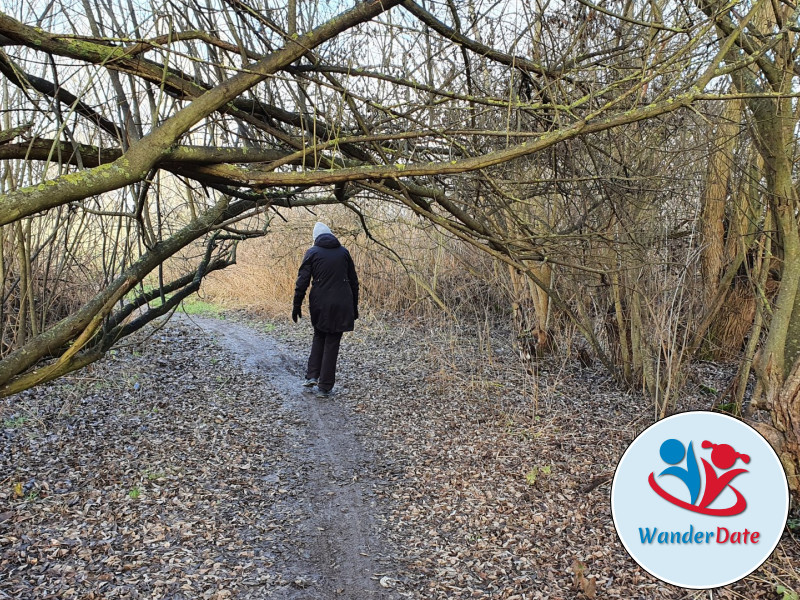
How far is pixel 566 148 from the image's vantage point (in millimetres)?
5598

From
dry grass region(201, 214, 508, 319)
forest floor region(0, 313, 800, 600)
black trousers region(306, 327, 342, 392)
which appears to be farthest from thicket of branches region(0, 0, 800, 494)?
dry grass region(201, 214, 508, 319)

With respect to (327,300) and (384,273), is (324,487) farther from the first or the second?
(384,273)

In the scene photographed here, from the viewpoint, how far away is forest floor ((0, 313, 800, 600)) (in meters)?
A: 3.68

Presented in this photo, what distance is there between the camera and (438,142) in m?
4.95

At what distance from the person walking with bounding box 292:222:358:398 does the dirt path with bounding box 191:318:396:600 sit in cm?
38

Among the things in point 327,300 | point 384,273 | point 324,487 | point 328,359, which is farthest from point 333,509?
point 384,273

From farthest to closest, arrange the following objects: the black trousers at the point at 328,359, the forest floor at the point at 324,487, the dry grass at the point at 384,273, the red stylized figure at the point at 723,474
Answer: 1. the dry grass at the point at 384,273
2. the black trousers at the point at 328,359
3. the forest floor at the point at 324,487
4. the red stylized figure at the point at 723,474

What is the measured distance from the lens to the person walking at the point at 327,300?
25.1 ft

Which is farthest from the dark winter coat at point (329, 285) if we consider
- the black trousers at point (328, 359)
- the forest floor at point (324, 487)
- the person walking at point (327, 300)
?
the forest floor at point (324, 487)

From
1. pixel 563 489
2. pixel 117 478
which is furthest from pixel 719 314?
pixel 117 478

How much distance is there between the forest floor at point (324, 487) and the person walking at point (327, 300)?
1.32ft

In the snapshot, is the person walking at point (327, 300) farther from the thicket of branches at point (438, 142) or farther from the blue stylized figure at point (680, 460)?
the blue stylized figure at point (680, 460)

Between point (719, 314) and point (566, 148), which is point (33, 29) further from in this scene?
point (719, 314)

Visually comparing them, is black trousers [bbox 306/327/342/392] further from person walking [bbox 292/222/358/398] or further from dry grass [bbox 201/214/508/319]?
dry grass [bbox 201/214/508/319]
